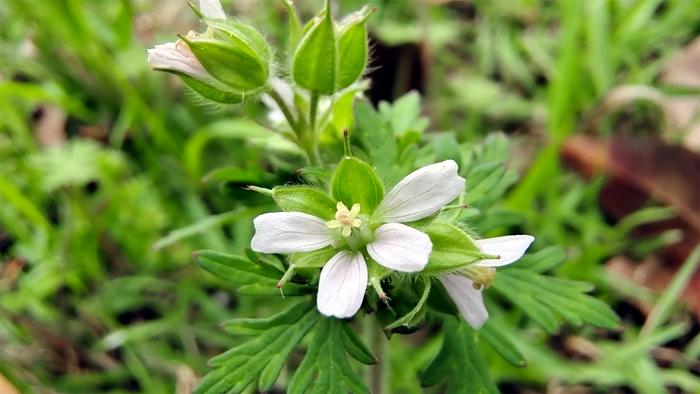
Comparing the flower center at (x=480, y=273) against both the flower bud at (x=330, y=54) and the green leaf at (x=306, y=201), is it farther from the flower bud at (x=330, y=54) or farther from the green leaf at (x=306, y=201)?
the flower bud at (x=330, y=54)

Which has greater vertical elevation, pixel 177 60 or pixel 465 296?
pixel 177 60

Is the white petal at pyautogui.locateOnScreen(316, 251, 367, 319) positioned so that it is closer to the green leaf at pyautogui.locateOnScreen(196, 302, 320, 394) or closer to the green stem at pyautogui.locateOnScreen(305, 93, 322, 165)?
the green leaf at pyautogui.locateOnScreen(196, 302, 320, 394)

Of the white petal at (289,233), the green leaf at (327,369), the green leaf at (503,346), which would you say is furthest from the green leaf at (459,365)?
the white petal at (289,233)

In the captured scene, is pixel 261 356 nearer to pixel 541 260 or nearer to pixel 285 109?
pixel 285 109

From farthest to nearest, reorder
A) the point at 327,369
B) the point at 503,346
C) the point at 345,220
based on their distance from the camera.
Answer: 1. the point at 503,346
2. the point at 327,369
3. the point at 345,220

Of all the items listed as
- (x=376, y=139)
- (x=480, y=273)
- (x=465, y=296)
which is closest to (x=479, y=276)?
(x=480, y=273)
